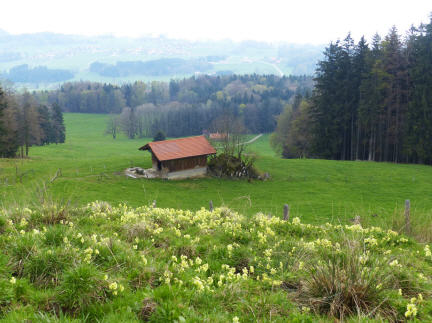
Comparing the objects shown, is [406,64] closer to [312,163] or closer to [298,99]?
[312,163]

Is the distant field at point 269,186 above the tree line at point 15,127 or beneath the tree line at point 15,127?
beneath

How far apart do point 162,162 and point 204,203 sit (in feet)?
34.6

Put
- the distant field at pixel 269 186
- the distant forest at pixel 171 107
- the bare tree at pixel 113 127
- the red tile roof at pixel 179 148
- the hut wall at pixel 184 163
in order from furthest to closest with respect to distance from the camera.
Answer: the distant forest at pixel 171 107 → the bare tree at pixel 113 127 → the hut wall at pixel 184 163 → the red tile roof at pixel 179 148 → the distant field at pixel 269 186

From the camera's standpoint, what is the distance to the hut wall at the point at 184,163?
42375mm

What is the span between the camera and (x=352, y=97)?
2244 inches

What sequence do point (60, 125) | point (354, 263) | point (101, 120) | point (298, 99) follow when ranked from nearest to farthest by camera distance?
point (354, 263) → point (298, 99) → point (60, 125) → point (101, 120)

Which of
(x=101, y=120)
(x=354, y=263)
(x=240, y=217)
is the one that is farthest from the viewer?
(x=101, y=120)

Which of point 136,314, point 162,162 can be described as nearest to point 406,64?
point 162,162

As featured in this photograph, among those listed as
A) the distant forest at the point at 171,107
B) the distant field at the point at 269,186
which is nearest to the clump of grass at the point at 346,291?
the distant field at the point at 269,186

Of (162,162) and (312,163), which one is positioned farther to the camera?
(312,163)

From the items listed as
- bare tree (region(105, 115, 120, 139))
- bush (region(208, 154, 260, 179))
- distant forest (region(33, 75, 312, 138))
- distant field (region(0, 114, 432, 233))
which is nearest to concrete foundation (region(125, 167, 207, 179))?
distant field (region(0, 114, 432, 233))

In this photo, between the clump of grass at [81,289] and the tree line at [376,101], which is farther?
the tree line at [376,101]

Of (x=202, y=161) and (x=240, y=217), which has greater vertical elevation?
(x=240, y=217)

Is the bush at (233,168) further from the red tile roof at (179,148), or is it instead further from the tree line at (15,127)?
the tree line at (15,127)
